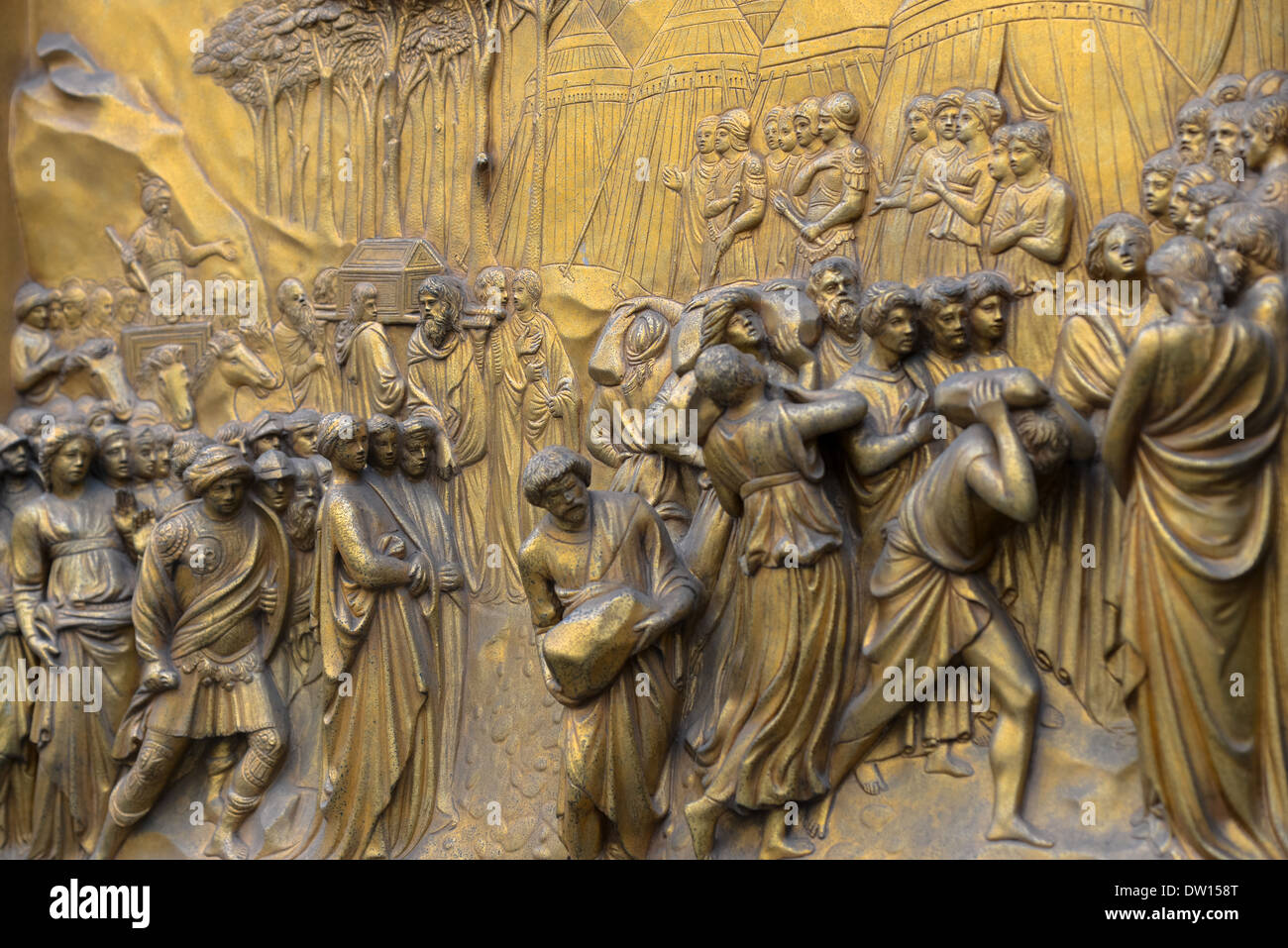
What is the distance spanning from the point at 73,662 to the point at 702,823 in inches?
146

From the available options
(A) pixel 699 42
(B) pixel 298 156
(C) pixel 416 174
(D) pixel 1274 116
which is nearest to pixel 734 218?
(A) pixel 699 42

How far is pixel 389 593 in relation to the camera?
9164 mm

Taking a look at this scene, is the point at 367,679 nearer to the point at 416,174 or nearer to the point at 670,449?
the point at 670,449

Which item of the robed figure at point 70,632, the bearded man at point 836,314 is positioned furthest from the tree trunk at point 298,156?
the bearded man at point 836,314

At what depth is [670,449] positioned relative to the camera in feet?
28.6

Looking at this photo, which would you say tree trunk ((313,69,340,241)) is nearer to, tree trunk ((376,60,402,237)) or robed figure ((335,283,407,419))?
tree trunk ((376,60,402,237))

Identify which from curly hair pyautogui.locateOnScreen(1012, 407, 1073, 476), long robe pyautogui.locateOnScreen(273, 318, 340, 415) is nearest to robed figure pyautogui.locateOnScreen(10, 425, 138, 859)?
long robe pyautogui.locateOnScreen(273, 318, 340, 415)

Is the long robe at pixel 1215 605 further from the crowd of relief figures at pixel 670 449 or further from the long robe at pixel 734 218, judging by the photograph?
the long robe at pixel 734 218

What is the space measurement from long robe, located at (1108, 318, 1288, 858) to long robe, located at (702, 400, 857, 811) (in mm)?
1332

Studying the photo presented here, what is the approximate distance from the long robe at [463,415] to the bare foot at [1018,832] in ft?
9.71

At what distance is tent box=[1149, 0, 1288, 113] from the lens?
7992 mm

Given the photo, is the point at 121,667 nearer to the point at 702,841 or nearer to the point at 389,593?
the point at 389,593

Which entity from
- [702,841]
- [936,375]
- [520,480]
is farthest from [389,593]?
[936,375]

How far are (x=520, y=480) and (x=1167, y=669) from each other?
3.38 meters
